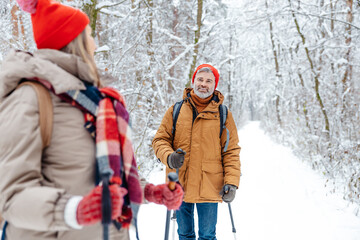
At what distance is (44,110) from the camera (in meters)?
1.10

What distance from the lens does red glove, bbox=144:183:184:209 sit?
1.55 m

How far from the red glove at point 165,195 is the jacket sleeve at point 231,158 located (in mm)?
1143

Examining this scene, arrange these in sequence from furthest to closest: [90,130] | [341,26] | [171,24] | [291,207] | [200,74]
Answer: [171,24] → [341,26] → [291,207] → [200,74] → [90,130]

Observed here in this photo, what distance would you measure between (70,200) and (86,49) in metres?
0.77

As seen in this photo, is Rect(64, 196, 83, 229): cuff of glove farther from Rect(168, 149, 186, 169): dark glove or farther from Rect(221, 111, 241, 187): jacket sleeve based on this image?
Rect(221, 111, 241, 187): jacket sleeve

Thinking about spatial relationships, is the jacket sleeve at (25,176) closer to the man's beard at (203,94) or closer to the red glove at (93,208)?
the red glove at (93,208)

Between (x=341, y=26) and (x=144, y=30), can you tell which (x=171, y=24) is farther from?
(x=341, y=26)

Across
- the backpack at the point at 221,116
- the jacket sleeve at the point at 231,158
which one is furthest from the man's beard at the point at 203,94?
the jacket sleeve at the point at 231,158

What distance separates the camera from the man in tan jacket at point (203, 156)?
2.62 meters

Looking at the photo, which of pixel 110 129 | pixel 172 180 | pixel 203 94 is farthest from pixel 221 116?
pixel 110 129

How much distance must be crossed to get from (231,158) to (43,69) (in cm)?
205

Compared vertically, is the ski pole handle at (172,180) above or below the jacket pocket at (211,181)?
above

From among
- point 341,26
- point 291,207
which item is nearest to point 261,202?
point 291,207

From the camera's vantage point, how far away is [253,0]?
10.8 meters
